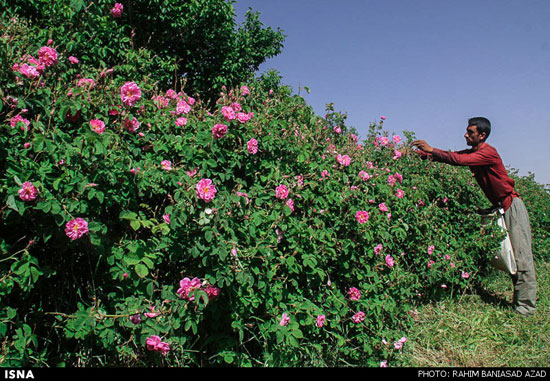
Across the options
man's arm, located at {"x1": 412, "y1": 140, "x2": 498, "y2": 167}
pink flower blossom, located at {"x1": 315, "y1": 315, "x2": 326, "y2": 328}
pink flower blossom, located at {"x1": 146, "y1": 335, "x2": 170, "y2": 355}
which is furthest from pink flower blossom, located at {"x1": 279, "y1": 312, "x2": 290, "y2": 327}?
man's arm, located at {"x1": 412, "y1": 140, "x2": 498, "y2": 167}

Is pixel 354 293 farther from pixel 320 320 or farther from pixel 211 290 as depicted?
pixel 211 290

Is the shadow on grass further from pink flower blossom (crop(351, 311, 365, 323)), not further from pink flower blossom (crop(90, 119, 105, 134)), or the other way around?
pink flower blossom (crop(90, 119, 105, 134))

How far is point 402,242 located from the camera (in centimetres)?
319

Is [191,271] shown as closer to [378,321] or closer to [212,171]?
[212,171]

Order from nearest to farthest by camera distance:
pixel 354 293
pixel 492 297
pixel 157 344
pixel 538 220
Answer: pixel 157 344 < pixel 354 293 < pixel 492 297 < pixel 538 220

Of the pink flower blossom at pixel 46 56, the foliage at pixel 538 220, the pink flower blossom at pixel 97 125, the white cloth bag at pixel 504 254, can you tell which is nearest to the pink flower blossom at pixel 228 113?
the pink flower blossom at pixel 97 125

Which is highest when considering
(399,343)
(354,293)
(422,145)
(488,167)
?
(422,145)

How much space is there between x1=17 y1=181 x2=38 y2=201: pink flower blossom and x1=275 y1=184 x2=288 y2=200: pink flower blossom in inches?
46.6

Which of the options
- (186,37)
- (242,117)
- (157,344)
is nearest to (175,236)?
(157,344)

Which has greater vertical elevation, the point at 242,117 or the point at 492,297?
the point at 242,117

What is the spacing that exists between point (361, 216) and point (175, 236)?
4.15ft

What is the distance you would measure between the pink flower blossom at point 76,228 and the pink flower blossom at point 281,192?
1.01m

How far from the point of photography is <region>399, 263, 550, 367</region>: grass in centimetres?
262

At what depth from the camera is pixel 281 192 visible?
2145mm
